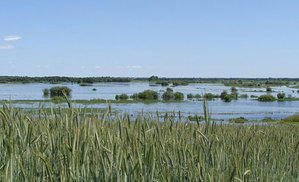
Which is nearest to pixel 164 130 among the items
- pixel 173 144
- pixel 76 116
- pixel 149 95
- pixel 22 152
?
pixel 173 144

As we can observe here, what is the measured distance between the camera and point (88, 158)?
2.17 metres

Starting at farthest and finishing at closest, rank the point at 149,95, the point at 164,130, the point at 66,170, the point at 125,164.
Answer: the point at 149,95 < the point at 164,130 < the point at 66,170 < the point at 125,164

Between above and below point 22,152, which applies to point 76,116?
above

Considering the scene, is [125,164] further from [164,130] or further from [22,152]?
[164,130]

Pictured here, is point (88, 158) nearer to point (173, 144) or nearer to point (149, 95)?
point (173, 144)

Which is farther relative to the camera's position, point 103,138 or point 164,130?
point 164,130

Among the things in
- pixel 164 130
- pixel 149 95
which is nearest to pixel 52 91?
pixel 149 95

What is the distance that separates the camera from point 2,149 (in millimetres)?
2527

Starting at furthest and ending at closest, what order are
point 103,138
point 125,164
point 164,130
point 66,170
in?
point 164,130 → point 103,138 → point 66,170 → point 125,164

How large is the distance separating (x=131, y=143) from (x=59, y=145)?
532 mm

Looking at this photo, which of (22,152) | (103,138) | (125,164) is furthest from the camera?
(103,138)

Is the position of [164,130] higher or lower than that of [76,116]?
lower

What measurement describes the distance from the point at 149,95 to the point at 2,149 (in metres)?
49.5

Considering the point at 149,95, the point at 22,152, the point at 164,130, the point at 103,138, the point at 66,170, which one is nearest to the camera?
the point at 66,170
